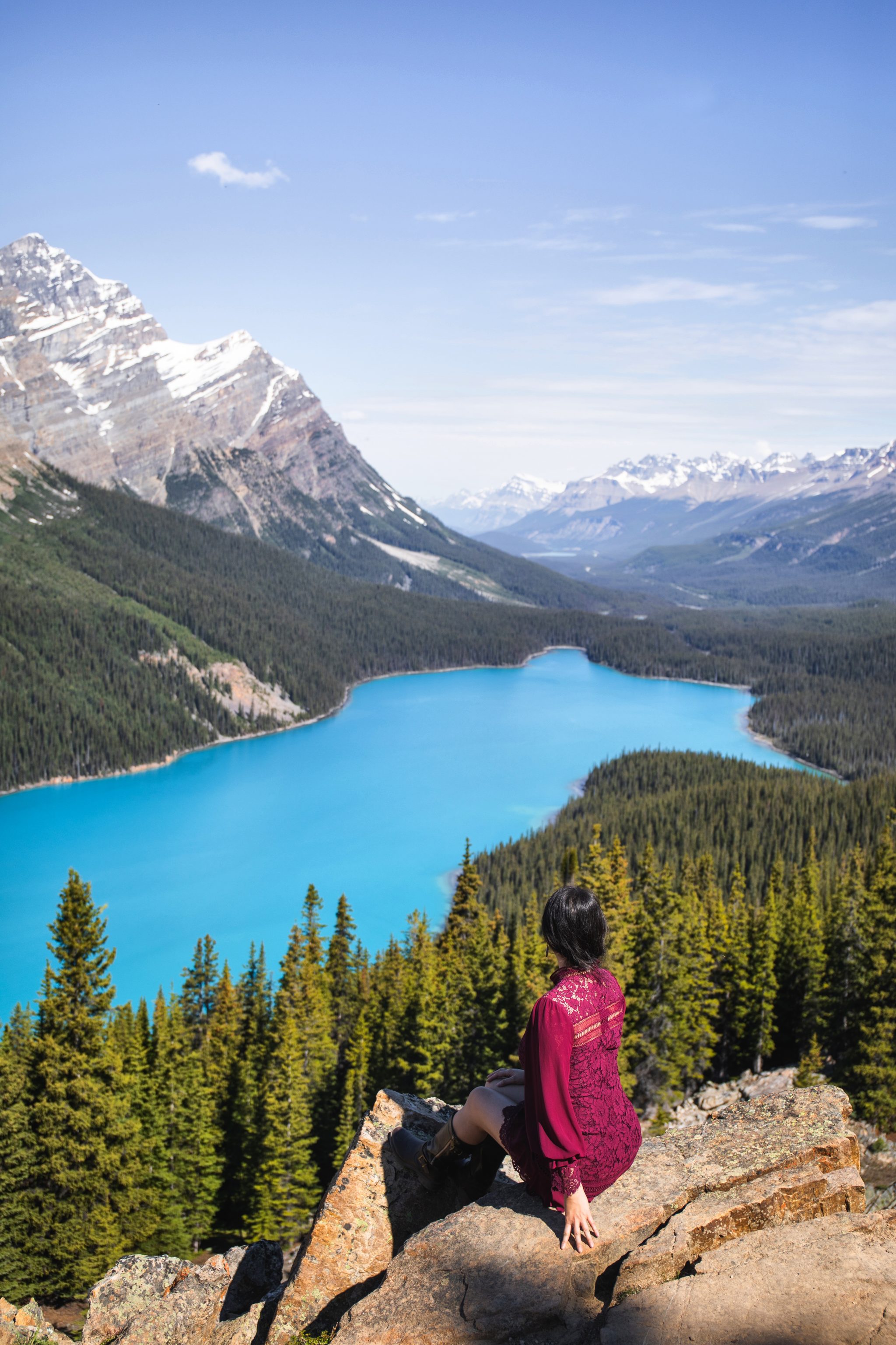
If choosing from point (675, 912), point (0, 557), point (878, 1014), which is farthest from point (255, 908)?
point (0, 557)

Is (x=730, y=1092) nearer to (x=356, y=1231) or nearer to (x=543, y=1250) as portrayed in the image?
(x=356, y=1231)

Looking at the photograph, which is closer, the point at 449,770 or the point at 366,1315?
the point at 366,1315

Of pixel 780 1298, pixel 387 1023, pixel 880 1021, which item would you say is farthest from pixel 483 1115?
pixel 387 1023

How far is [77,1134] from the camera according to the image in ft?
80.5

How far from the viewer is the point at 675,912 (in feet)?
115

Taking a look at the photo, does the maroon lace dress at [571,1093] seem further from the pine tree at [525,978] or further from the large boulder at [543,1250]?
the pine tree at [525,978]

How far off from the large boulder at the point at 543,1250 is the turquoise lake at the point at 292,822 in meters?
59.3

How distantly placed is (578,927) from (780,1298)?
2.93 m

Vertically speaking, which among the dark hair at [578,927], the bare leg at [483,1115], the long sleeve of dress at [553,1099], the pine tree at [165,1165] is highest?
the dark hair at [578,927]

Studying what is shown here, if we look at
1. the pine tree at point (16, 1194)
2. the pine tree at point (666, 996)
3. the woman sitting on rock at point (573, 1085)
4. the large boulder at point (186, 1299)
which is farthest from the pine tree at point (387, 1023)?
the woman sitting on rock at point (573, 1085)

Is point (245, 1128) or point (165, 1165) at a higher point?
point (165, 1165)

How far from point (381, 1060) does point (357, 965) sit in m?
13.5

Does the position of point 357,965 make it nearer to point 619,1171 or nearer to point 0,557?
point 619,1171

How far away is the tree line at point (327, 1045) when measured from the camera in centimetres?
2472
